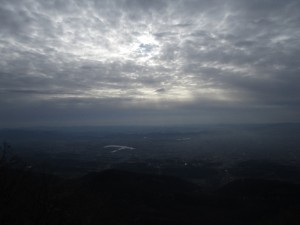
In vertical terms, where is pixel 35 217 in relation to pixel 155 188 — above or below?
above

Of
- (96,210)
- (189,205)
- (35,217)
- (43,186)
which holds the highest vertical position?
(43,186)

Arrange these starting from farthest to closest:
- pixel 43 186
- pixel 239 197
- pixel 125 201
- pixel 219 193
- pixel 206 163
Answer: pixel 206 163, pixel 219 193, pixel 239 197, pixel 125 201, pixel 43 186

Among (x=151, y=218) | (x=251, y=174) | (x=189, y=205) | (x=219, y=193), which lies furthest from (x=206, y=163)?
(x=151, y=218)

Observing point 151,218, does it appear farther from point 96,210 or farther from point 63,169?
point 63,169

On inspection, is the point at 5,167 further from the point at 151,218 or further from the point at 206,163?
the point at 206,163

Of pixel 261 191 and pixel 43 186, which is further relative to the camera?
pixel 261 191

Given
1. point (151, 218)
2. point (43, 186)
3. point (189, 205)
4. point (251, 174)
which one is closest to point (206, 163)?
point (251, 174)

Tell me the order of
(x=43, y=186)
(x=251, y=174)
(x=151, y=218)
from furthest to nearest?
(x=251, y=174) < (x=151, y=218) < (x=43, y=186)

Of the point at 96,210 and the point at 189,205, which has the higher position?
the point at 96,210

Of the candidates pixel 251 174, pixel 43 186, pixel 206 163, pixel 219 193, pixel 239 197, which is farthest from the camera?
pixel 206 163
